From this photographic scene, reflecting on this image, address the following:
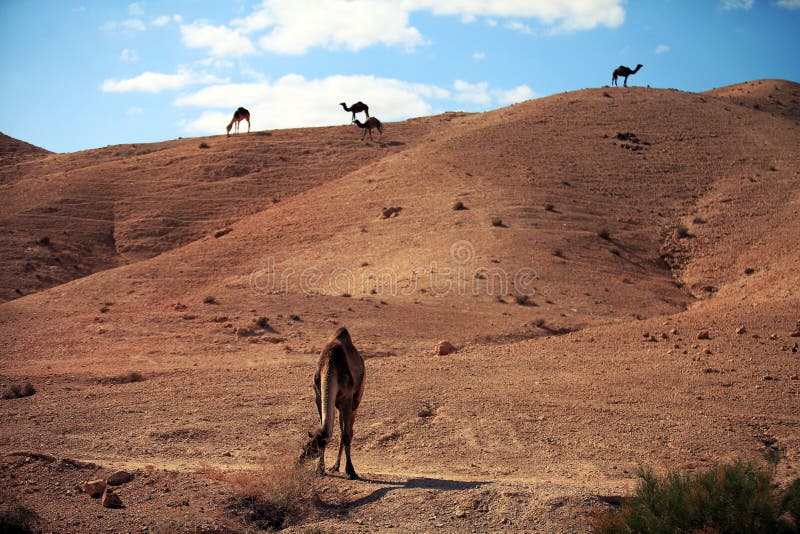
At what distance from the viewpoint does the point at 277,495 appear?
8031mm

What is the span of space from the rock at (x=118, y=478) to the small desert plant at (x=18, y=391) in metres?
6.76

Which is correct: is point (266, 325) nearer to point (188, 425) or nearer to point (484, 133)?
Answer: point (188, 425)

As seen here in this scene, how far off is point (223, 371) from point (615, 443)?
8.98 metres

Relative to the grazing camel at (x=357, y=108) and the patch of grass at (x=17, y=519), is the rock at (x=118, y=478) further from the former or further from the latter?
the grazing camel at (x=357, y=108)

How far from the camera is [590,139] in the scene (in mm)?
41531

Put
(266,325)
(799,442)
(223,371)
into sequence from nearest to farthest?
(799,442) < (223,371) < (266,325)

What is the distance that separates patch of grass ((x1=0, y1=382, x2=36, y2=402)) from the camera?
45.6 ft

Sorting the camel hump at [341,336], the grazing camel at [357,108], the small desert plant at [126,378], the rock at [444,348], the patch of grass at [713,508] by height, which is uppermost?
the grazing camel at [357,108]

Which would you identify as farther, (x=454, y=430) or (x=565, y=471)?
(x=454, y=430)

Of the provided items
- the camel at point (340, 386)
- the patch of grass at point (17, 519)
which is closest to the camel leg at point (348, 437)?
the camel at point (340, 386)

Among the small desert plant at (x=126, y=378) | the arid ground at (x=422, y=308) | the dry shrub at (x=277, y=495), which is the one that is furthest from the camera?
the small desert plant at (x=126, y=378)

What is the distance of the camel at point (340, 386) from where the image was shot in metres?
8.96

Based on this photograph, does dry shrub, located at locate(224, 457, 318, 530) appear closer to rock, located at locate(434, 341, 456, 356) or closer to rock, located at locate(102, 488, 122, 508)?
rock, located at locate(102, 488, 122, 508)

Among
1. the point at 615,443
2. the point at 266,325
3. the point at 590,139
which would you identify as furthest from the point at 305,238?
the point at 615,443
